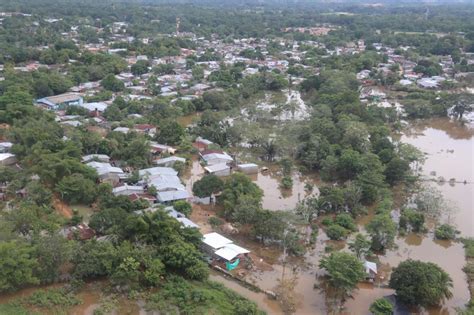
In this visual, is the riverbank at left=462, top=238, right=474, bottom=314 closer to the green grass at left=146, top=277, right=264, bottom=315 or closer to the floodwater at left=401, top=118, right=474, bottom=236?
the floodwater at left=401, top=118, right=474, bottom=236

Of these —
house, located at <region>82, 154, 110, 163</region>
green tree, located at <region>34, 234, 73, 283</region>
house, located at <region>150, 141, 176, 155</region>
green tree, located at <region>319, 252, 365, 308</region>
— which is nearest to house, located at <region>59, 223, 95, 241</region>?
green tree, located at <region>34, 234, 73, 283</region>

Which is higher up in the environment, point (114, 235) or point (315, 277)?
point (114, 235)

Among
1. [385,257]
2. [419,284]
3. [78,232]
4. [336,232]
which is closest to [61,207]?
[78,232]

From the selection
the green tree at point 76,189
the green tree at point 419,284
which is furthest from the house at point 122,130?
the green tree at point 419,284

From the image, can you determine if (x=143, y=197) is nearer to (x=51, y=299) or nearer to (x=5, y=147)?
(x=51, y=299)

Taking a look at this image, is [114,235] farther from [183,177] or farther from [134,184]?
[183,177]

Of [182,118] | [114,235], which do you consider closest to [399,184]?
[114,235]

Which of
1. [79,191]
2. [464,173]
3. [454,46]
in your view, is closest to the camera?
[79,191]
